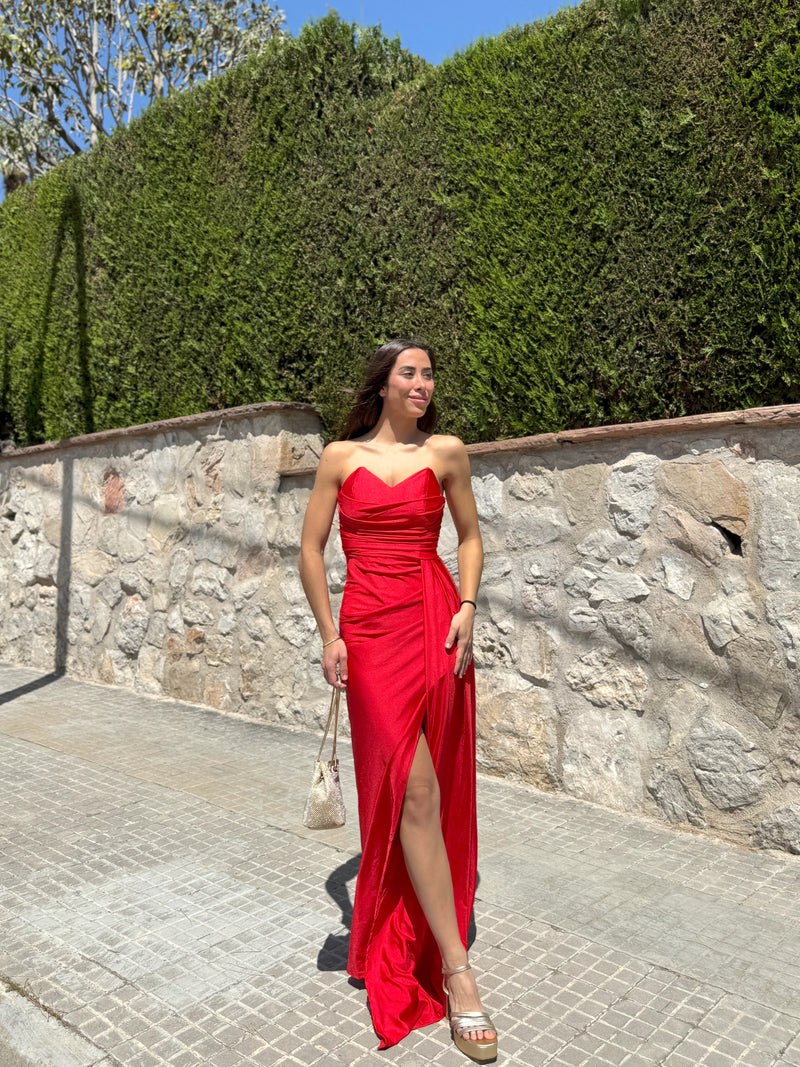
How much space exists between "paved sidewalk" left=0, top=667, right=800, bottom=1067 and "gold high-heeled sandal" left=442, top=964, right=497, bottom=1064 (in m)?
0.04

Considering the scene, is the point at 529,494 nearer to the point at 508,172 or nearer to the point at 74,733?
the point at 508,172

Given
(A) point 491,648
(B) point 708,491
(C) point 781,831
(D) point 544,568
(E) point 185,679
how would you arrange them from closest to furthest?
(C) point 781,831, (B) point 708,491, (D) point 544,568, (A) point 491,648, (E) point 185,679

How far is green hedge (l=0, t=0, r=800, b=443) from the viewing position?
14.0 feet

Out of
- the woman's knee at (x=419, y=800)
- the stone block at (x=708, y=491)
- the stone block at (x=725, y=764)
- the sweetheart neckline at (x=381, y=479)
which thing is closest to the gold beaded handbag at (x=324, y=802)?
the woman's knee at (x=419, y=800)

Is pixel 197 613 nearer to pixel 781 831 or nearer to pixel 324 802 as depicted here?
pixel 324 802

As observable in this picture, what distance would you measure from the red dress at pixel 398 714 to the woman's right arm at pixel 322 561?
4 centimetres

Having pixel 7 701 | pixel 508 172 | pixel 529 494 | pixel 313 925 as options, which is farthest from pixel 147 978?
pixel 7 701

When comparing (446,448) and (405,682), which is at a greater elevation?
(446,448)

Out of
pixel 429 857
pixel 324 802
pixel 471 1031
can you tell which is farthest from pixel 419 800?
pixel 471 1031

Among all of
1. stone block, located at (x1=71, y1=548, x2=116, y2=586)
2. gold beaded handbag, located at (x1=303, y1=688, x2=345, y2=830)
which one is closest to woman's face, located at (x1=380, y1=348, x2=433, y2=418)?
gold beaded handbag, located at (x1=303, y1=688, x2=345, y2=830)

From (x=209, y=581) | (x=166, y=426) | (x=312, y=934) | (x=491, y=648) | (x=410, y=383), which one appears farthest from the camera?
(x=166, y=426)

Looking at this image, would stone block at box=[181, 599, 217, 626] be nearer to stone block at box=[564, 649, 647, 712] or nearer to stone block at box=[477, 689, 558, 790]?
stone block at box=[477, 689, 558, 790]

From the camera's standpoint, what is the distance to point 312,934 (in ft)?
10.8

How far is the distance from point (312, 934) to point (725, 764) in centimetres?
190
